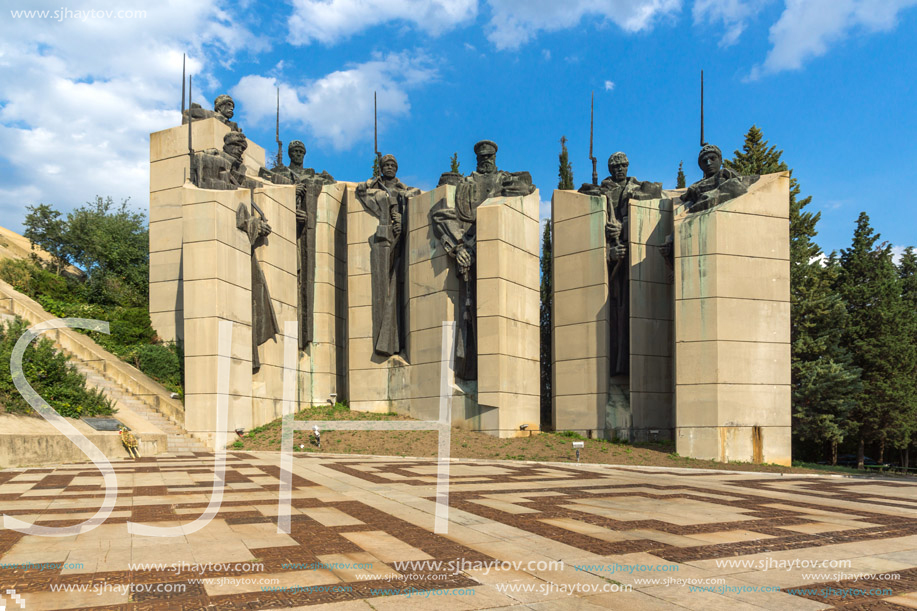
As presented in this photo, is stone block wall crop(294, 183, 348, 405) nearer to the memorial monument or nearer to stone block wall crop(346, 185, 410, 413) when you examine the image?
stone block wall crop(346, 185, 410, 413)

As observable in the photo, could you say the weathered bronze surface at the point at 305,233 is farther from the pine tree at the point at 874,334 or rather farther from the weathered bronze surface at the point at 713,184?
the pine tree at the point at 874,334

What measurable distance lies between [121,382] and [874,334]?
29165 millimetres

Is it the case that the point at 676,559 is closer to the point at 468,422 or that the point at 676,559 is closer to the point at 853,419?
the point at 468,422

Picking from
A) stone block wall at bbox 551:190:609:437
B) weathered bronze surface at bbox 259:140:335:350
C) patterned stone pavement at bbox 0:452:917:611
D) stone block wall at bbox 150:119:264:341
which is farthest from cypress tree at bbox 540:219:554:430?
patterned stone pavement at bbox 0:452:917:611

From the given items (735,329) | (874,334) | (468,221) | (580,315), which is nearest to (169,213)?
(468,221)

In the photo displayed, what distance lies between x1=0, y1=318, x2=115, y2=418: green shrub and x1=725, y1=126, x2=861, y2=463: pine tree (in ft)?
80.1

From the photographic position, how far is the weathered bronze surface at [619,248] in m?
23.4

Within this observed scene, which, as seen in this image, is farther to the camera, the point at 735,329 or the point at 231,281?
the point at 231,281

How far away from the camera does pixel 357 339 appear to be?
26828 mm

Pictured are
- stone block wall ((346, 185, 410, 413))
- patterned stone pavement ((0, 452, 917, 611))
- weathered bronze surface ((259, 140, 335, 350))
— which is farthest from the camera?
weathered bronze surface ((259, 140, 335, 350))

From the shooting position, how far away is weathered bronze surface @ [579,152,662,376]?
23422 mm

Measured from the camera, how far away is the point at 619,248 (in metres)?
23.4

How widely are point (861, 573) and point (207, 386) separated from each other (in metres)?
18.5

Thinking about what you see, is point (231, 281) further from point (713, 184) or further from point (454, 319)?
point (713, 184)
